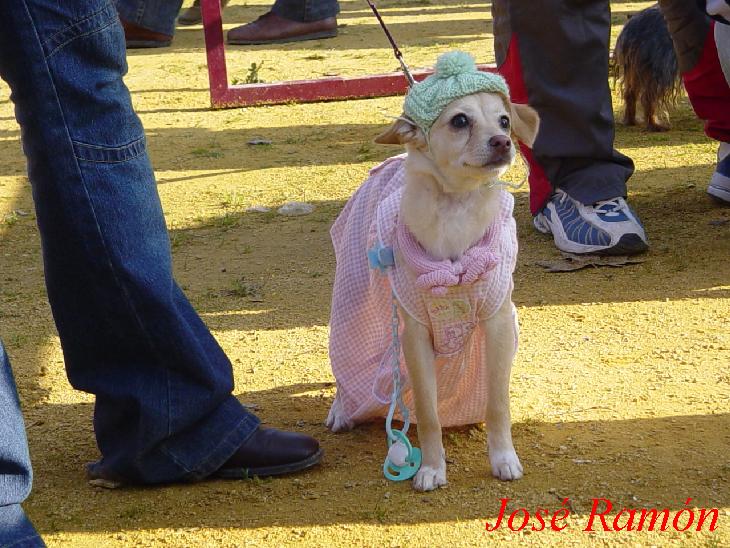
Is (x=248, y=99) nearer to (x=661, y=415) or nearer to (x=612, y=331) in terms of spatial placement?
(x=612, y=331)

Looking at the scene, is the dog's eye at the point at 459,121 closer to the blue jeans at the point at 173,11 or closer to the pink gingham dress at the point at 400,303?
the pink gingham dress at the point at 400,303

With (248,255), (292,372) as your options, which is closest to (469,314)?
(292,372)

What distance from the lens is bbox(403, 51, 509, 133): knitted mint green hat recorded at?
2430 mm

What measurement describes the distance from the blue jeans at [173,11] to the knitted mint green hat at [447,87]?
7.11 m

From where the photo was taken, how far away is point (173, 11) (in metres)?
9.48

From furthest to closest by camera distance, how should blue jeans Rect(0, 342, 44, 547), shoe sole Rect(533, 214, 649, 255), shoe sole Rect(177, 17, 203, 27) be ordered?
1. shoe sole Rect(177, 17, 203, 27)
2. shoe sole Rect(533, 214, 649, 255)
3. blue jeans Rect(0, 342, 44, 547)

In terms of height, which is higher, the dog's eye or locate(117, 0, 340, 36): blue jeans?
the dog's eye

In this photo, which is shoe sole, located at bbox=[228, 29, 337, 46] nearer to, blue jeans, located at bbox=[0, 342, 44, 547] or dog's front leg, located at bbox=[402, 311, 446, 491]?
dog's front leg, located at bbox=[402, 311, 446, 491]

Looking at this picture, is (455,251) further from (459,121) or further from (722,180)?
(722,180)

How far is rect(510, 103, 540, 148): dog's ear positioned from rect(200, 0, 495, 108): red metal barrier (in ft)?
15.8

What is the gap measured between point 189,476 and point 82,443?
46 cm

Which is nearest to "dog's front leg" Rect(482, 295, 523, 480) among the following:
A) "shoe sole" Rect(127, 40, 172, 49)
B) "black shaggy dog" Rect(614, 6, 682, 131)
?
"black shaggy dog" Rect(614, 6, 682, 131)

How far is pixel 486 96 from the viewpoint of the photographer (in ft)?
8.09

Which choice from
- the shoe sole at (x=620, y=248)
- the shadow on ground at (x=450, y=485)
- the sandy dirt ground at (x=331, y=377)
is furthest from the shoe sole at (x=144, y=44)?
the shadow on ground at (x=450, y=485)
